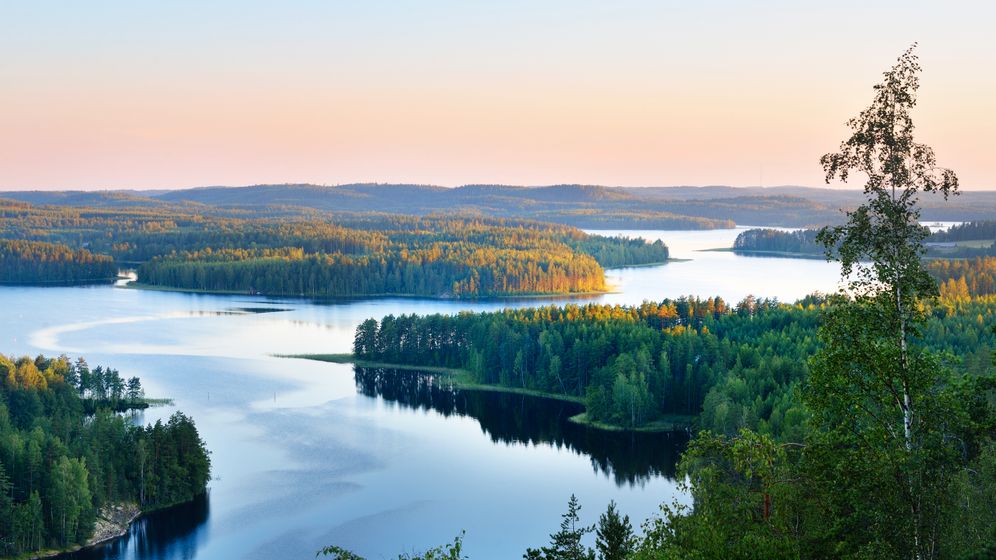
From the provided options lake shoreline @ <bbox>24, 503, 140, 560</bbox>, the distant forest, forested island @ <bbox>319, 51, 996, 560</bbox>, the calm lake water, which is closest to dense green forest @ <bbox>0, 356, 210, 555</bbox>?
lake shoreline @ <bbox>24, 503, 140, 560</bbox>

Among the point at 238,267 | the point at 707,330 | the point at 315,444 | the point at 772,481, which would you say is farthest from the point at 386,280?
the point at 772,481

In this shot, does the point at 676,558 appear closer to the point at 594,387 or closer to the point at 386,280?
the point at 594,387

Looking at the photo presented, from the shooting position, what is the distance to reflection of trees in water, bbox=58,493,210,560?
32.5m

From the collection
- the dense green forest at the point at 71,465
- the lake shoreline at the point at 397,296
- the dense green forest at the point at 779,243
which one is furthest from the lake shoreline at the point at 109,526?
the dense green forest at the point at 779,243

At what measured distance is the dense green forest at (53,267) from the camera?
484ft

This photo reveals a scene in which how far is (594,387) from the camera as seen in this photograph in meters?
56.3

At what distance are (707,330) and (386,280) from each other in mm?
75985

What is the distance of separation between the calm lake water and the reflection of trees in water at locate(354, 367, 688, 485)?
129 mm

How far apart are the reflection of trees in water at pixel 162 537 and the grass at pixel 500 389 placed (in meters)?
22.2

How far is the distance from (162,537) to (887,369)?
95.6 ft

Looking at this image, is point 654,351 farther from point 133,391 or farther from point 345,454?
point 133,391

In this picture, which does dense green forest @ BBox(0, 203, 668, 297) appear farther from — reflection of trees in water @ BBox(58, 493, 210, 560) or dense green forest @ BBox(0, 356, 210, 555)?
reflection of trees in water @ BBox(58, 493, 210, 560)

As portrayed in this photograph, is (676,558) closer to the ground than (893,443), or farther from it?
closer to the ground

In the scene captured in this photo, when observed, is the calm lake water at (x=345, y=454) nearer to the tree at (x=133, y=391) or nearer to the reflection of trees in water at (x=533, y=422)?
the reflection of trees in water at (x=533, y=422)
